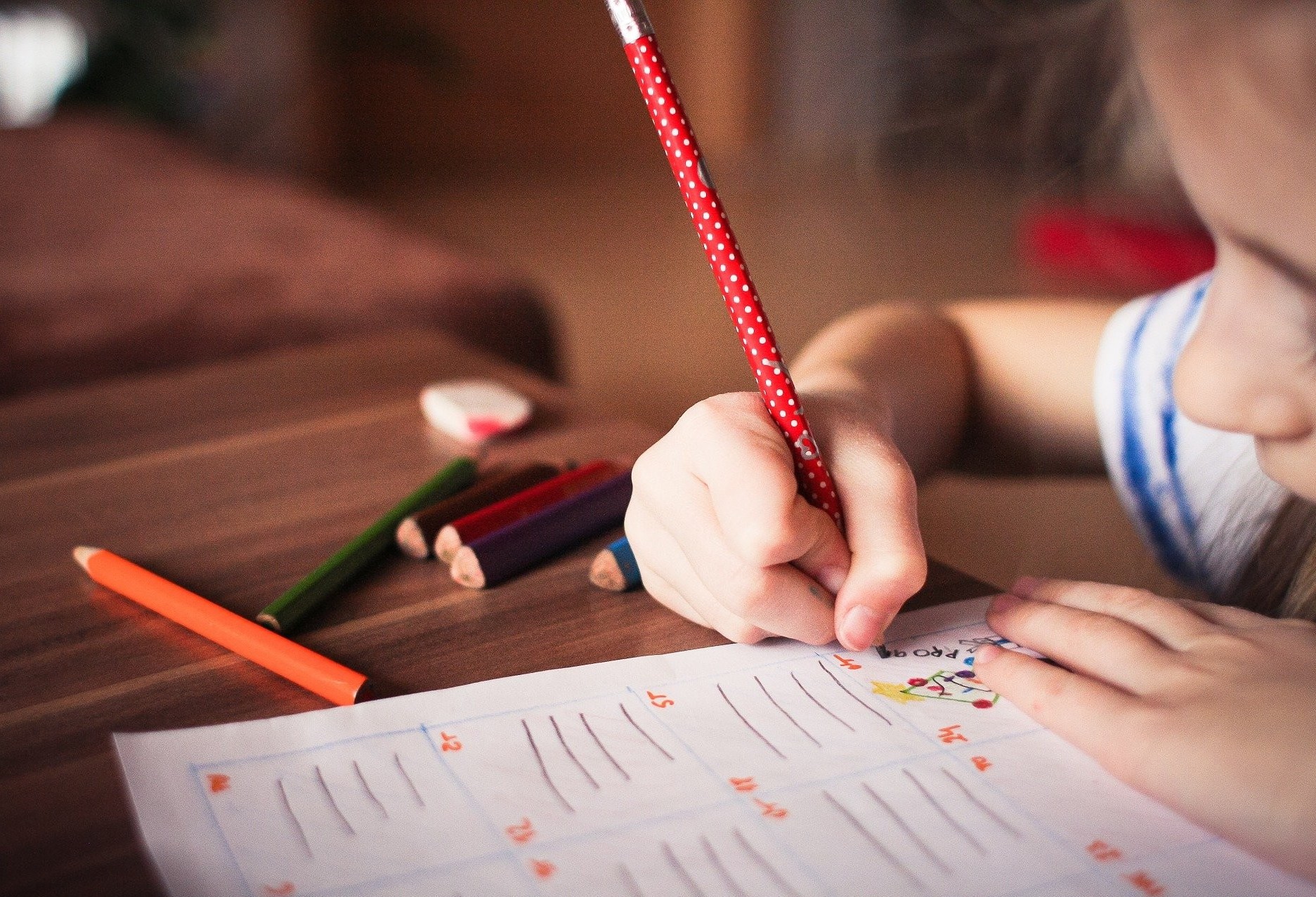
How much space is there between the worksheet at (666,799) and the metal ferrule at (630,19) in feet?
0.75

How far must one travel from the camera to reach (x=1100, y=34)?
527 mm

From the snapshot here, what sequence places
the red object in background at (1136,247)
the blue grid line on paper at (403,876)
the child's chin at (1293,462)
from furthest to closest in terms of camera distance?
the red object in background at (1136,247) < the child's chin at (1293,462) < the blue grid line on paper at (403,876)

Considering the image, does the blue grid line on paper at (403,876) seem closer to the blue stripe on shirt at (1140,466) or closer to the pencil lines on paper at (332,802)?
the pencil lines on paper at (332,802)

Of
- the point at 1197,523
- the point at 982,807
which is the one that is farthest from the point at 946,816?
the point at 1197,523

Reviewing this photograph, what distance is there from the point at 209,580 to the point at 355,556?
63 mm

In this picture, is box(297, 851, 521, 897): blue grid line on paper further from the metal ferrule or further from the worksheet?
the metal ferrule

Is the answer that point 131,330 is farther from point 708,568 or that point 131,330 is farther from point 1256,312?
point 1256,312

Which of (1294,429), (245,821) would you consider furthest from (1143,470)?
(245,821)

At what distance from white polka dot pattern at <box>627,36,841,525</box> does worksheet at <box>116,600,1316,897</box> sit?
0.08m

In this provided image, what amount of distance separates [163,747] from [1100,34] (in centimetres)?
52

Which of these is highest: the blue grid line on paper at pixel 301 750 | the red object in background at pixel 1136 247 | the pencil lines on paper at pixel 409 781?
the red object in background at pixel 1136 247

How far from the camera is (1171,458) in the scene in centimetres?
58

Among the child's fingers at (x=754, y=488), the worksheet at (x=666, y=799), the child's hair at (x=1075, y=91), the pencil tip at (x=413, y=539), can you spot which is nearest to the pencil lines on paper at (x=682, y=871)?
the worksheet at (x=666, y=799)

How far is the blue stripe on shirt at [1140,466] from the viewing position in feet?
1.91
